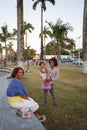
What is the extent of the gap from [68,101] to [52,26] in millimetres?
50081

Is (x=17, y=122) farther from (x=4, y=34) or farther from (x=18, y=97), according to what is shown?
(x=4, y=34)

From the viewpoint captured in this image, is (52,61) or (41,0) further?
(41,0)

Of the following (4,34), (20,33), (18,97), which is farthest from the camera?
(4,34)

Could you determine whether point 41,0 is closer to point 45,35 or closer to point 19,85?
point 45,35

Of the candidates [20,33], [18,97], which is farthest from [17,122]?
[20,33]

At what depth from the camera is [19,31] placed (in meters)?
23.6

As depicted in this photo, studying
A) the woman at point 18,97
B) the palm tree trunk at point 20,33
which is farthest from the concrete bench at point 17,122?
the palm tree trunk at point 20,33

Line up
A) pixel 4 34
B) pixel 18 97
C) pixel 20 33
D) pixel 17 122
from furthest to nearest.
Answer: pixel 4 34 < pixel 20 33 < pixel 18 97 < pixel 17 122

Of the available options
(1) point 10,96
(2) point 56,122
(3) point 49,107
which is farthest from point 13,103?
(3) point 49,107

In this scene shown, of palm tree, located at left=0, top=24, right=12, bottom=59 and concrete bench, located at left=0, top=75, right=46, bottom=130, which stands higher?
palm tree, located at left=0, top=24, right=12, bottom=59

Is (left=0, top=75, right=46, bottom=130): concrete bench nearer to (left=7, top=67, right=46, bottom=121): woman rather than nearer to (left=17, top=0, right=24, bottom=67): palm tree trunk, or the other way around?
(left=7, top=67, right=46, bottom=121): woman

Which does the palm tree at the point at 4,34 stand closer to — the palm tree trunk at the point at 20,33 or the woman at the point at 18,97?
the palm tree trunk at the point at 20,33

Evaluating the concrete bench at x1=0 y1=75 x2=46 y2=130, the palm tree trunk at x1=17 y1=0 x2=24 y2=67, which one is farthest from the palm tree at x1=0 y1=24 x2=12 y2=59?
the concrete bench at x1=0 y1=75 x2=46 y2=130

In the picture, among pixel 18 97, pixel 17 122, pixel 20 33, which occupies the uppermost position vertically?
pixel 20 33
